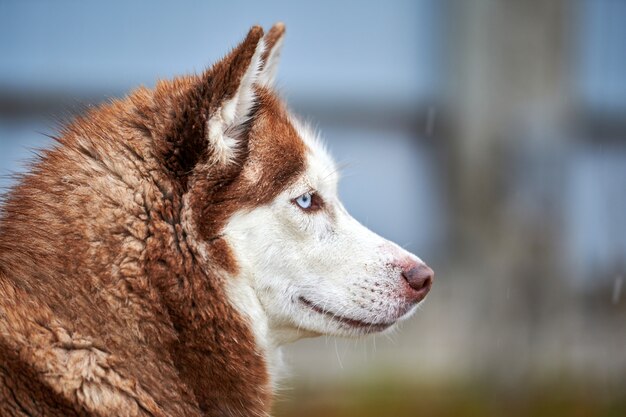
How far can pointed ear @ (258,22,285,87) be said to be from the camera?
11.7ft

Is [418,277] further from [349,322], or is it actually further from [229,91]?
[229,91]

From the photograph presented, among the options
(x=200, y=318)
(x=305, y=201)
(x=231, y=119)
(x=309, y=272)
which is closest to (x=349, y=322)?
(x=309, y=272)

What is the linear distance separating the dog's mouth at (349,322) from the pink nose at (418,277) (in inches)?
5.5

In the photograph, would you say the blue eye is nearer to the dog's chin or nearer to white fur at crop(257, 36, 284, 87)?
the dog's chin

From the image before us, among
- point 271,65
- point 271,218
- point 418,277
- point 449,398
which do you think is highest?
point 271,65

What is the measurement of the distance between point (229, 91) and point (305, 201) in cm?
50

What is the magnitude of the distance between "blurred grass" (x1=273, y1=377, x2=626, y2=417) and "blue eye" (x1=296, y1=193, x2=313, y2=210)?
7.64 feet

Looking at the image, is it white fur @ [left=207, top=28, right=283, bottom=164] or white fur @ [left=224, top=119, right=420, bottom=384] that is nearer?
white fur @ [left=207, top=28, right=283, bottom=164]

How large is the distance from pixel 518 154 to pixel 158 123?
14.3 ft

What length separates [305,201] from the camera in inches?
128

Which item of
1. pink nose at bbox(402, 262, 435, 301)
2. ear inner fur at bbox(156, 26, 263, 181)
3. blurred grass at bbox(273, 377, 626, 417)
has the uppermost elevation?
ear inner fur at bbox(156, 26, 263, 181)

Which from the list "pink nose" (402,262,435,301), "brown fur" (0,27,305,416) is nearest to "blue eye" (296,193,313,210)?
"brown fur" (0,27,305,416)

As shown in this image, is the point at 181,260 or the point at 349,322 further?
the point at 349,322

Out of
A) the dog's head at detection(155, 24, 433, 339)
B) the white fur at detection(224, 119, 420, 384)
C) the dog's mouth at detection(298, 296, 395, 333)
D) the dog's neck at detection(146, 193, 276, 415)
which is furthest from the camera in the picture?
the dog's mouth at detection(298, 296, 395, 333)
